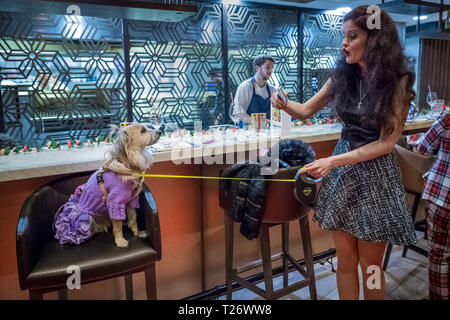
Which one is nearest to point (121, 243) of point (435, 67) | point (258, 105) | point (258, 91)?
point (258, 105)

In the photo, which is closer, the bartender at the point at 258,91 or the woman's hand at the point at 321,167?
the woman's hand at the point at 321,167

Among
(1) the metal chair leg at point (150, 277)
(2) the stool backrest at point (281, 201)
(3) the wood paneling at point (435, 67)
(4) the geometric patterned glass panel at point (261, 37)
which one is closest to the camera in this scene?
(1) the metal chair leg at point (150, 277)

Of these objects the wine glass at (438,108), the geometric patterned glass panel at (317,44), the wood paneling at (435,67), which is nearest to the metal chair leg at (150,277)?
the wine glass at (438,108)

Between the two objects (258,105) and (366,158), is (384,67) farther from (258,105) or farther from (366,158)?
(258,105)

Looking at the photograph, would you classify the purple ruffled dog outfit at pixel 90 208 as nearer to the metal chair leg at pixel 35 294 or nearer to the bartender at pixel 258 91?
the metal chair leg at pixel 35 294

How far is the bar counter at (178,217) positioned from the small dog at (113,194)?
0.19m

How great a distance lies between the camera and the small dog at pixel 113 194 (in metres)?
1.80

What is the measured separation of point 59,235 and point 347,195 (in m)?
1.39

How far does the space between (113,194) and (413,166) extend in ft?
6.97

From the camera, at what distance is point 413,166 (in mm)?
2742

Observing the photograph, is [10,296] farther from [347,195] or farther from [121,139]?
[347,195]

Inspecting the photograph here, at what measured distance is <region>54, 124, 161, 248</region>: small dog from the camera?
5.89ft

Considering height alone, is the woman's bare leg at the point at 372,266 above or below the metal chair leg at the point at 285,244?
above
